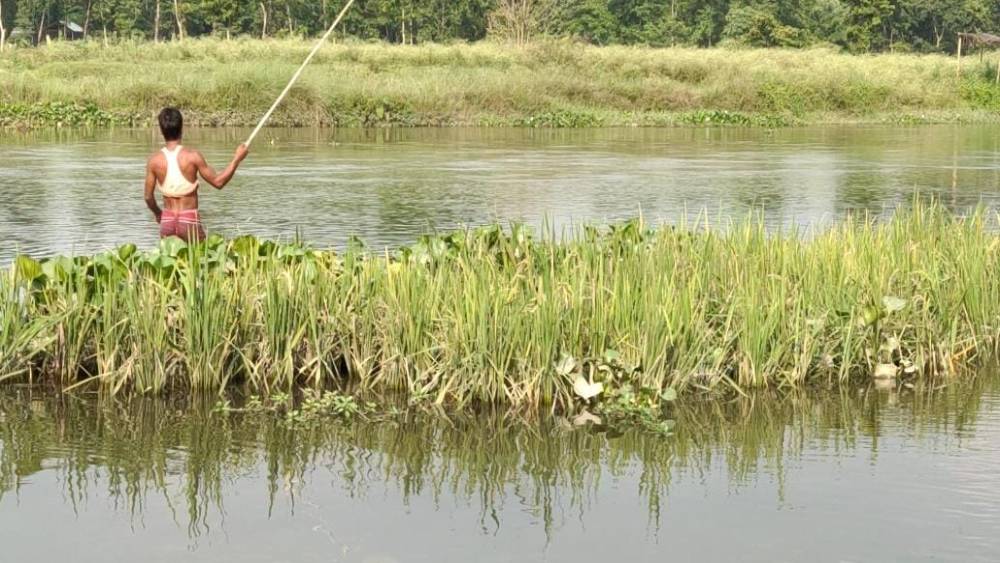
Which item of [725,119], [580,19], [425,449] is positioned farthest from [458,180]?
[580,19]

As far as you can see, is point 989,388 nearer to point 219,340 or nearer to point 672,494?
point 672,494

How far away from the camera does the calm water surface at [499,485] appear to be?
16.3 ft

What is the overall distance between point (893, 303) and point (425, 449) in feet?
9.59

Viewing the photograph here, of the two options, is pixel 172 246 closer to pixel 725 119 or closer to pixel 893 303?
pixel 893 303

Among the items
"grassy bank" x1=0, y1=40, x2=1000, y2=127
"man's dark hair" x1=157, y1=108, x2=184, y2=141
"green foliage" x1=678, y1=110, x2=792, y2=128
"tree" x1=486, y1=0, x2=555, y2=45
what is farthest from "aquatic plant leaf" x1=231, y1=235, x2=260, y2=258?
"tree" x1=486, y1=0, x2=555, y2=45

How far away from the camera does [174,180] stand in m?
8.20

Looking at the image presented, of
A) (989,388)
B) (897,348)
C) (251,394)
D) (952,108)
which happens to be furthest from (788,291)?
(952,108)

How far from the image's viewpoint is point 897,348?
7.68m

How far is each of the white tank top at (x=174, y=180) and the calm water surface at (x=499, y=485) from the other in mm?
1640

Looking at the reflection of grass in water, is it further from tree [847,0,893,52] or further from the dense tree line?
tree [847,0,893,52]

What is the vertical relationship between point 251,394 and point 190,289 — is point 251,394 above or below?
below

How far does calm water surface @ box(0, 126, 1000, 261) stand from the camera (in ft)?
47.1

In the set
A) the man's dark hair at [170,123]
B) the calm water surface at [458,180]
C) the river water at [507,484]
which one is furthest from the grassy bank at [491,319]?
the calm water surface at [458,180]

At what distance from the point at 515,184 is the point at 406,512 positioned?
13.5 metres
